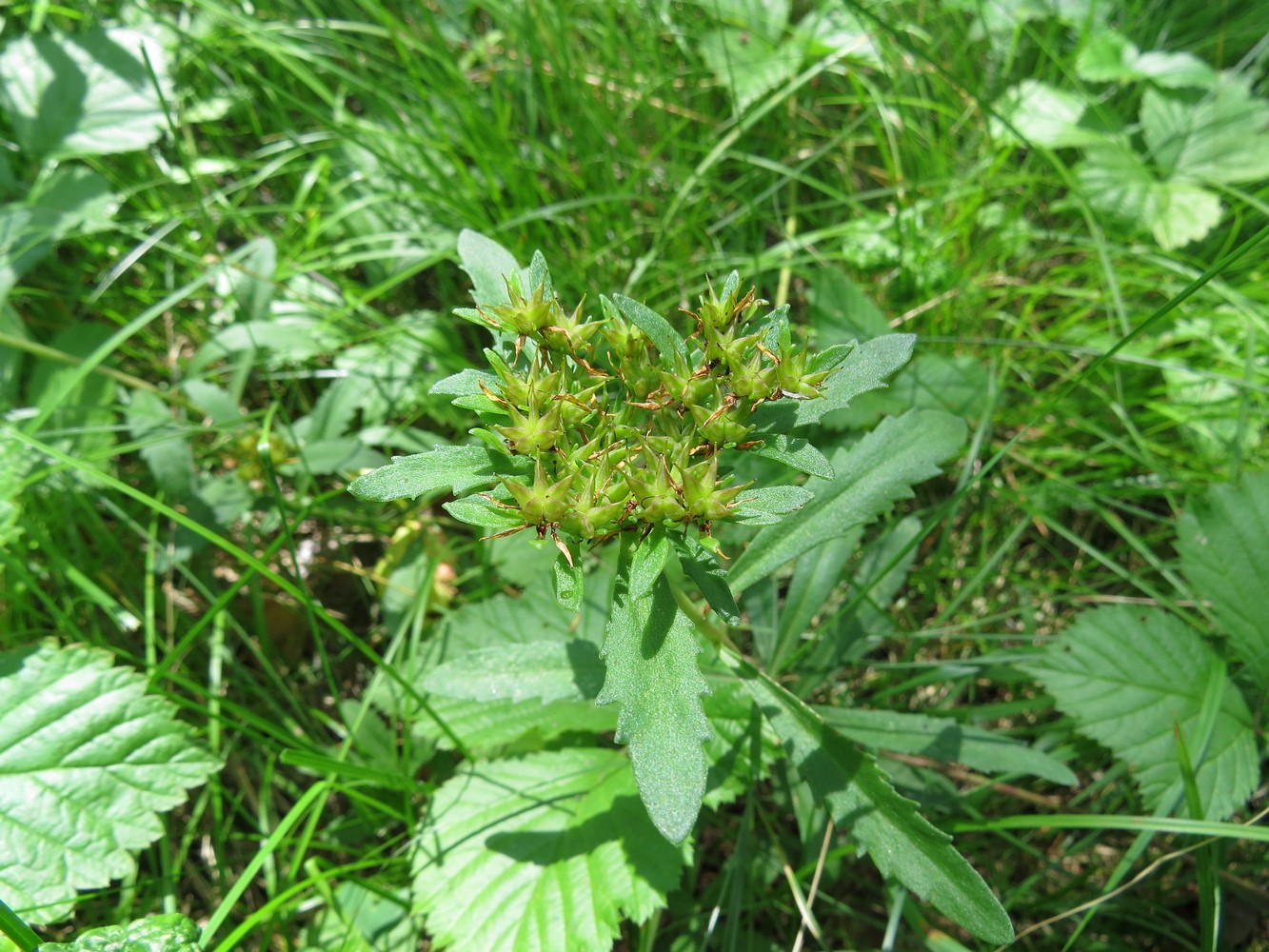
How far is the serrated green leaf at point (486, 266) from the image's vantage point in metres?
1.76

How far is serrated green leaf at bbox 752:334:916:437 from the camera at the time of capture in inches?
62.5

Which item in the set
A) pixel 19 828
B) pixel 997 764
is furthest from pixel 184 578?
pixel 997 764

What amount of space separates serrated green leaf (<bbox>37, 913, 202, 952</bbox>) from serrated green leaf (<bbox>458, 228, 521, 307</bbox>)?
4.19 feet

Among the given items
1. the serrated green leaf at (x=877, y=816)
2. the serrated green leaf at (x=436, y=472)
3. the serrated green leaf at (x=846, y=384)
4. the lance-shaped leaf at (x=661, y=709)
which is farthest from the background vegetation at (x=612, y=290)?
the serrated green leaf at (x=436, y=472)

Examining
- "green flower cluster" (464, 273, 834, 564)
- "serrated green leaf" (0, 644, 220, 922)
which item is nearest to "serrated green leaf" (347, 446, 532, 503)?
"green flower cluster" (464, 273, 834, 564)

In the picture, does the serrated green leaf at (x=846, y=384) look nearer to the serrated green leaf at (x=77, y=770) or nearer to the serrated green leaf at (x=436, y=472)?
the serrated green leaf at (x=436, y=472)

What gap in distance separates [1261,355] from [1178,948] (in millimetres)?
1744

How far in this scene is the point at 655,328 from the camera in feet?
5.24

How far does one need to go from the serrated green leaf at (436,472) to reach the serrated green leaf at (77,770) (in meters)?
1.10

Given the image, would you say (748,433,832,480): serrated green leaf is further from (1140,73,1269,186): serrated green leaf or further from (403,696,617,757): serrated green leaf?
(1140,73,1269,186): serrated green leaf

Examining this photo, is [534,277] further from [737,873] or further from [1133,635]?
[1133,635]

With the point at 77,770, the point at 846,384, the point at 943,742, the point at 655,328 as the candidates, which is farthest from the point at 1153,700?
the point at 77,770

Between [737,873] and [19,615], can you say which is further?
[19,615]

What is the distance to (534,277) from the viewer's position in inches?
64.9
